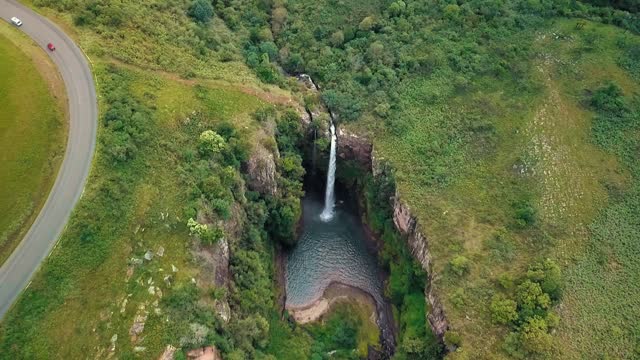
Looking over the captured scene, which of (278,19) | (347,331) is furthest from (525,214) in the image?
(278,19)

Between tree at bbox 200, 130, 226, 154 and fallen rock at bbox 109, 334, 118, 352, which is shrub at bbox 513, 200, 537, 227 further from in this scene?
fallen rock at bbox 109, 334, 118, 352

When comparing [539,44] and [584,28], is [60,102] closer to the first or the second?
[539,44]

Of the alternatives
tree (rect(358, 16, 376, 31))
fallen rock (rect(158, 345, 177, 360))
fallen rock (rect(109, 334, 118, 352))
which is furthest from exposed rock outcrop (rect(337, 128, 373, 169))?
fallen rock (rect(109, 334, 118, 352))

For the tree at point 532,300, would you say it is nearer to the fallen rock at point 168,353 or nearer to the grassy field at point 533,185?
the grassy field at point 533,185

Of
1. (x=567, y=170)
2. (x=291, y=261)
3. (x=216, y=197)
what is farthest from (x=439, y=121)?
(x=216, y=197)

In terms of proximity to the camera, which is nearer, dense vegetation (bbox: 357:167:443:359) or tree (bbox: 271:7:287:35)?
dense vegetation (bbox: 357:167:443:359)

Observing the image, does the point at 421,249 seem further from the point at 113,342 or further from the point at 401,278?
the point at 113,342

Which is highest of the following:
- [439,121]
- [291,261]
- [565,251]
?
[439,121]
